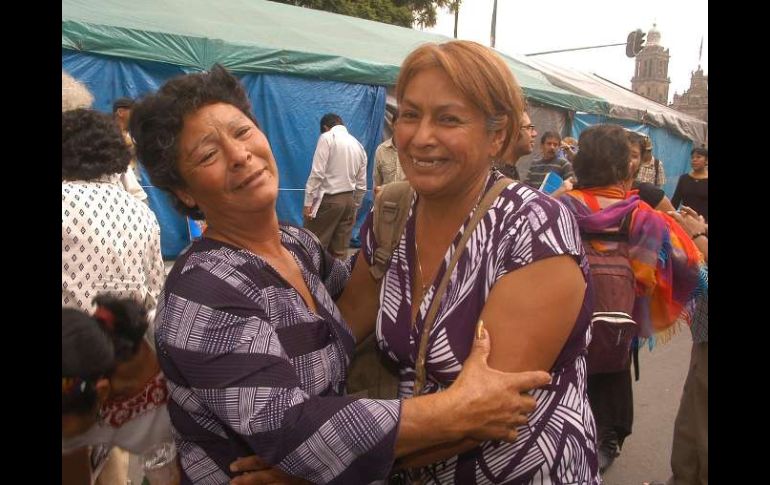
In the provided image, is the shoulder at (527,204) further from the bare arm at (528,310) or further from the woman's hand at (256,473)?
the woman's hand at (256,473)

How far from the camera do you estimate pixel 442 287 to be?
152cm

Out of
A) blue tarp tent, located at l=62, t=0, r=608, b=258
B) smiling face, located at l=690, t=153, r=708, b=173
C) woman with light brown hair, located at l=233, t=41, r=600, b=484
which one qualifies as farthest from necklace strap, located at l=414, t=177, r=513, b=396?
smiling face, located at l=690, t=153, r=708, b=173

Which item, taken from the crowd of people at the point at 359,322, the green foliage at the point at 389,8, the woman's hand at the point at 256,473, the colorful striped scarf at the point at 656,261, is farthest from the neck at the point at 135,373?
the green foliage at the point at 389,8

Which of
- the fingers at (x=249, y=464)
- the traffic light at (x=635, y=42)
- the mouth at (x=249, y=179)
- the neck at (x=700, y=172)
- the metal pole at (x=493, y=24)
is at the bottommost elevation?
the fingers at (x=249, y=464)

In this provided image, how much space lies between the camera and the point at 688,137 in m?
17.1

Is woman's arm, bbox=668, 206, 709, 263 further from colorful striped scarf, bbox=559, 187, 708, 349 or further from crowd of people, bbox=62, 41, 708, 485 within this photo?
crowd of people, bbox=62, 41, 708, 485

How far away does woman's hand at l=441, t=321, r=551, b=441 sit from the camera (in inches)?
51.9

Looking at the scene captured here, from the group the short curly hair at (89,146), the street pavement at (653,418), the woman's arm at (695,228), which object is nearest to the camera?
the short curly hair at (89,146)

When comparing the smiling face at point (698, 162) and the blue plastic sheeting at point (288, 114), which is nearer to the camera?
the blue plastic sheeting at point (288, 114)

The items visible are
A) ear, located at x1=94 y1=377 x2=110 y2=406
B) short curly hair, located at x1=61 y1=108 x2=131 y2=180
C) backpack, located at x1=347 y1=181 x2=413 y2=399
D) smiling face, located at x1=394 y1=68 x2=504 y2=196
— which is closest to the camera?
ear, located at x1=94 y1=377 x2=110 y2=406

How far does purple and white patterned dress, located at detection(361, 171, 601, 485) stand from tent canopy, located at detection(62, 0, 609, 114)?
12.5 ft

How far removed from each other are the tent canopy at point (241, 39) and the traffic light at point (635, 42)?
422 inches

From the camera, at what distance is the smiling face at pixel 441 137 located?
1.53 metres

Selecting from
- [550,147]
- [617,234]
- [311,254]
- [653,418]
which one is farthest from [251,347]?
[550,147]
